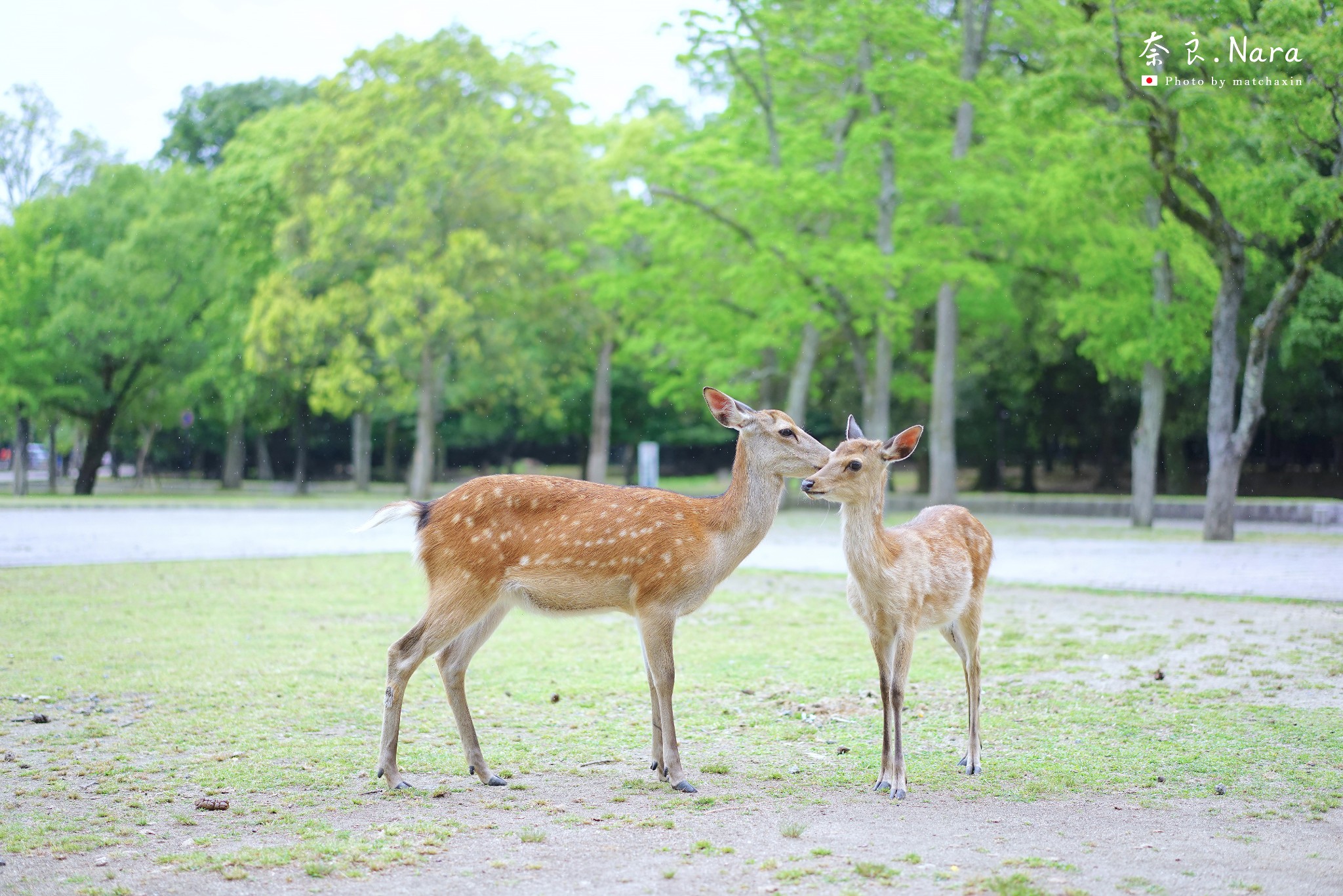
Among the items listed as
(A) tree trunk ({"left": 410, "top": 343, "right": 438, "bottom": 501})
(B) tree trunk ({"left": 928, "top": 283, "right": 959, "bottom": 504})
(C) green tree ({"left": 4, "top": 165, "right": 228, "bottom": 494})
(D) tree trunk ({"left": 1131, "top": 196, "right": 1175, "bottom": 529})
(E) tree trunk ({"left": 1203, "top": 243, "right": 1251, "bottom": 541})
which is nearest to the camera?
(E) tree trunk ({"left": 1203, "top": 243, "right": 1251, "bottom": 541})

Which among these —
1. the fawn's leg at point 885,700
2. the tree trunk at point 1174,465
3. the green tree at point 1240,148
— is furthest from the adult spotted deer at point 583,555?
the tree trunk at point 1174,465

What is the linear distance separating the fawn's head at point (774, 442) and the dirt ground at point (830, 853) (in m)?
1.53

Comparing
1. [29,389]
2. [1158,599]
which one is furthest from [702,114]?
[1158,599]

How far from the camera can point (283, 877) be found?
4078mm

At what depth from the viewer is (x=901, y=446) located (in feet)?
18.0

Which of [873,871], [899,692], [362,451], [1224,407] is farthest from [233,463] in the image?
[873,871]

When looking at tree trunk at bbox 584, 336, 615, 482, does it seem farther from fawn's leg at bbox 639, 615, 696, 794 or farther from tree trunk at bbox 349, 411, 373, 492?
fawn's leg at bbox 639, 615, 696, 794

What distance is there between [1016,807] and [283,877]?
287 cm

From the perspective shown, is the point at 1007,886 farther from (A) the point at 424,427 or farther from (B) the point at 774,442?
(A) the point at 424,427

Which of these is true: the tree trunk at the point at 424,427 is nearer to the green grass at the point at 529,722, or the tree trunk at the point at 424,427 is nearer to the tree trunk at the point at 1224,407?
Result: the tree trunk at the point at 1224,407

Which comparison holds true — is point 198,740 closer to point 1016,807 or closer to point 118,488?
point 1016,807

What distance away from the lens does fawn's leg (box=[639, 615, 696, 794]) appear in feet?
17.5

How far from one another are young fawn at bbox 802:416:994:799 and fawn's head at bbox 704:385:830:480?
0.22m

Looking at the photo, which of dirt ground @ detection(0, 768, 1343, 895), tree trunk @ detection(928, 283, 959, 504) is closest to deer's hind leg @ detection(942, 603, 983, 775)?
dirt ground @ detection(0, 768, 1343, 895)
